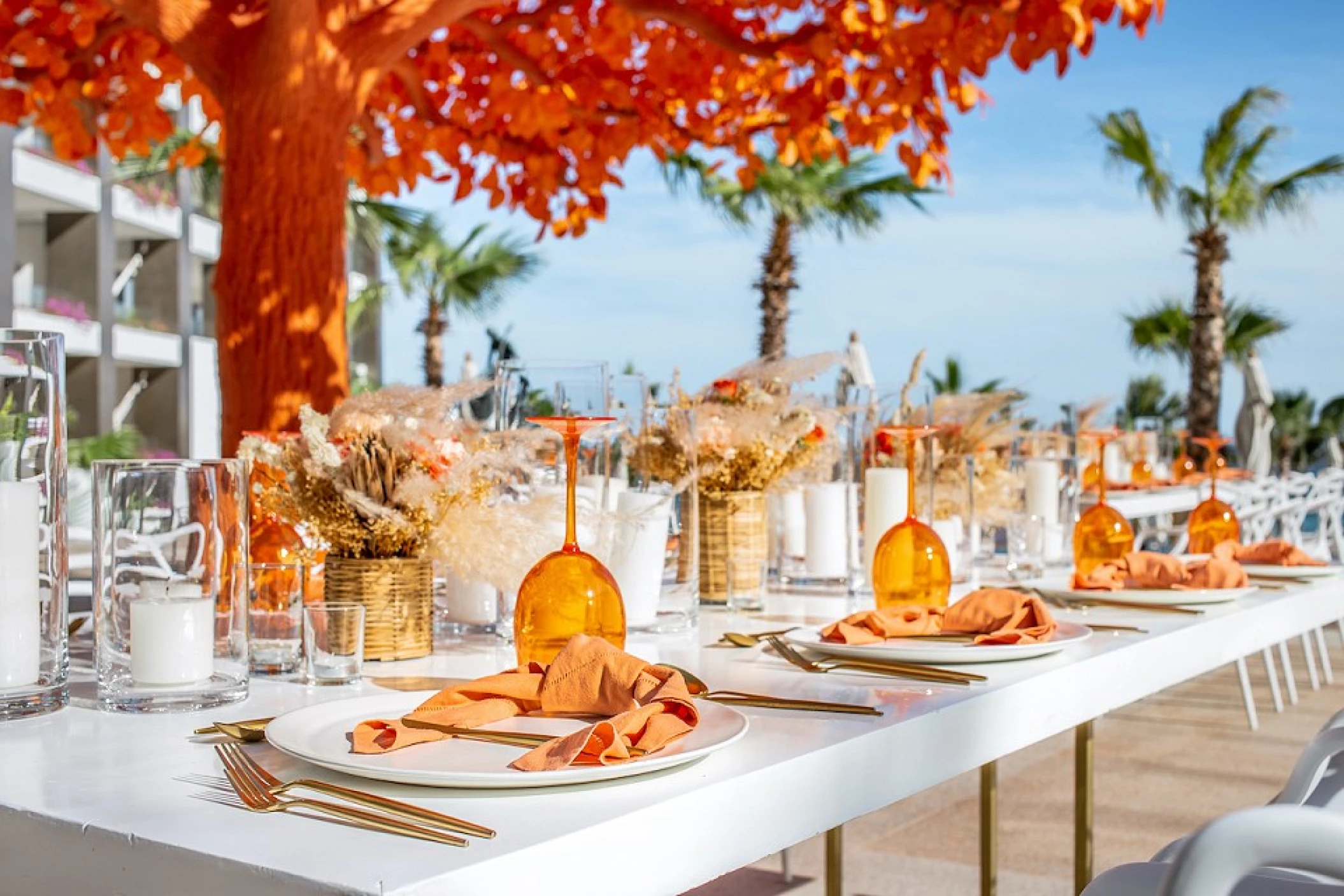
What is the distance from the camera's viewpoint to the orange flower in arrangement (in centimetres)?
200

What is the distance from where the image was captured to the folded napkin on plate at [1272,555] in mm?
2205

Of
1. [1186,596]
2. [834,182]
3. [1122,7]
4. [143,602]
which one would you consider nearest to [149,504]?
[143,602]

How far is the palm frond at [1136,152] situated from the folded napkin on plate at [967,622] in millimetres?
12369

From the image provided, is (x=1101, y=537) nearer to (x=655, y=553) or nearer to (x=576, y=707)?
(x=655, y=553)

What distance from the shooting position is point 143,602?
1160 millimetres

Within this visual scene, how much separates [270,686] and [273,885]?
63 cm

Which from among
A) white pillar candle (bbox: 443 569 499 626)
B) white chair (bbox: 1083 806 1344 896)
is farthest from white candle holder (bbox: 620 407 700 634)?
white chair (bbox: 1083 806 1344 896)

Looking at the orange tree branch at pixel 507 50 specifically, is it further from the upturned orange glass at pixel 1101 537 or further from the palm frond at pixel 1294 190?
the palm frond at pixel 1294 190

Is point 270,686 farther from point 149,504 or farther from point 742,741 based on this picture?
point 742,741

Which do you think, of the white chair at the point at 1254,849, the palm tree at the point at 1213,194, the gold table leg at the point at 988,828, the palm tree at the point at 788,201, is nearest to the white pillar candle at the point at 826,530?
the gold table leg at the point at 988,828

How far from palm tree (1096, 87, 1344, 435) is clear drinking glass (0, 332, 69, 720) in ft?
42.1

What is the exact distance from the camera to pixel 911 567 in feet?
5.38

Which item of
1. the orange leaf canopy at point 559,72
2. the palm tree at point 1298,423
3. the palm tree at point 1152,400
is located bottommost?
the palm tree at point 1298,423

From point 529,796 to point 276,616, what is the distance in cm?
63
